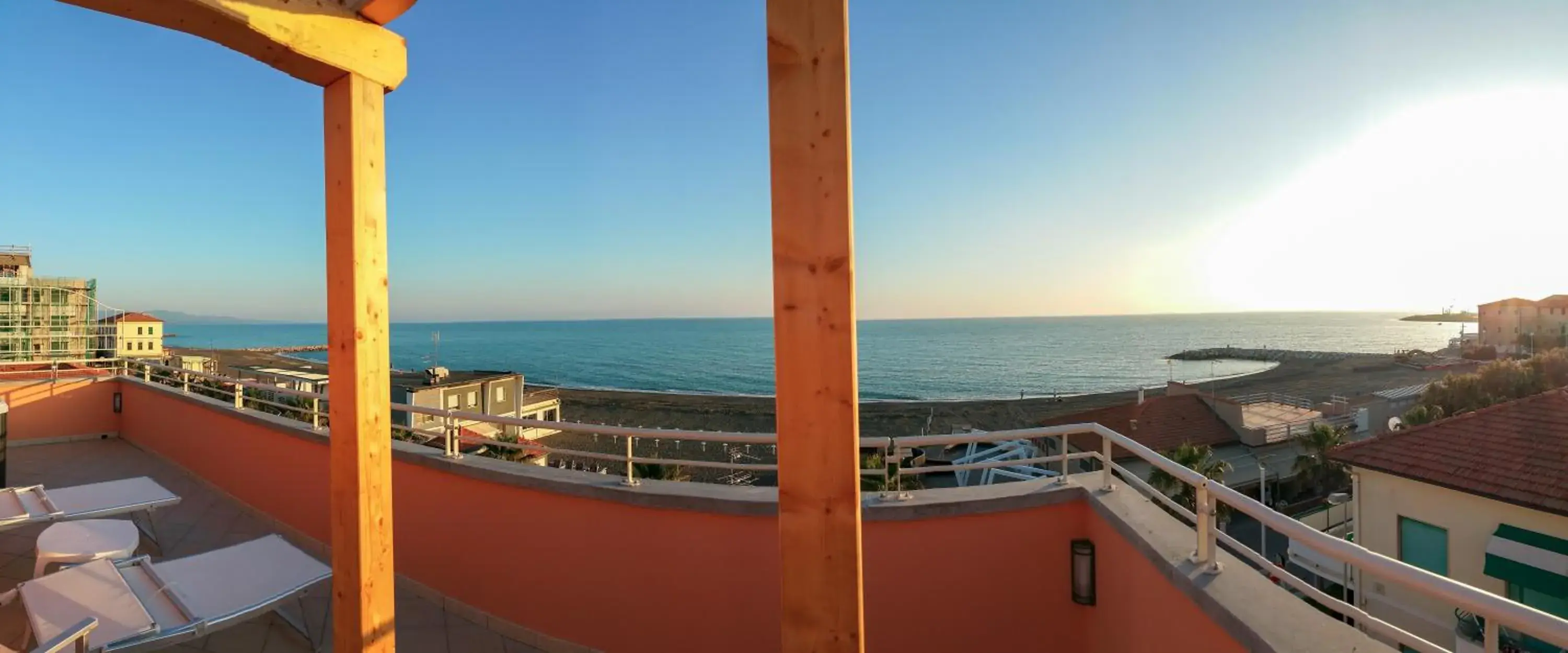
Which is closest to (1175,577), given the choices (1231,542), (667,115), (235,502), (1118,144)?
(1231,542)

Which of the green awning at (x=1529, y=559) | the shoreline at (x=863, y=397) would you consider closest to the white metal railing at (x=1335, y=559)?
the green awning at (x=1529, y=559)

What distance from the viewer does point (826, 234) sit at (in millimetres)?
1021

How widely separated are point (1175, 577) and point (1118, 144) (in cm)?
1352

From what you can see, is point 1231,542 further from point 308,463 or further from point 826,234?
point 308,463

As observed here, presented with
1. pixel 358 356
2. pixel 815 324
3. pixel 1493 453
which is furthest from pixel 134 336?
pixel 1493 453

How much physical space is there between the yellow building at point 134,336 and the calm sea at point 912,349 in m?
1.77

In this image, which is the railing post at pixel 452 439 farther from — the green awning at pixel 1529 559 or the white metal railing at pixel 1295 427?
the white metal railing at pixel 1295 427

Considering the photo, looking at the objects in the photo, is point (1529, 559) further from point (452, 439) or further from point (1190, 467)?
point (452, 439)

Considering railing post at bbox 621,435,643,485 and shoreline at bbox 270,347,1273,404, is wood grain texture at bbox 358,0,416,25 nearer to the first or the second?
railing post at bbox 621,435,643,485

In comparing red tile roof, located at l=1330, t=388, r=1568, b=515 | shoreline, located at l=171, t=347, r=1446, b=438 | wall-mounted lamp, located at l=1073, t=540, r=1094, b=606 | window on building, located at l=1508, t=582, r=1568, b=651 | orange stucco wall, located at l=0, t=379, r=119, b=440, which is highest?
orange stucco wall, located at l=0, t=379, r=119, b=440

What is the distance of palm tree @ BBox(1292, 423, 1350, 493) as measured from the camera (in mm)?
14742

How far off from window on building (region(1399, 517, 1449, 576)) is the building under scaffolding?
52.1 feet

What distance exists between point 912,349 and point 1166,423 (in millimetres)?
53042

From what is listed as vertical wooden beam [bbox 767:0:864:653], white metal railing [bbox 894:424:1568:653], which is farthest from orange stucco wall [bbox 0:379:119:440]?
vertical wooden beam [bbox 767:0:864:653]
